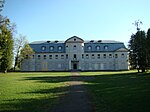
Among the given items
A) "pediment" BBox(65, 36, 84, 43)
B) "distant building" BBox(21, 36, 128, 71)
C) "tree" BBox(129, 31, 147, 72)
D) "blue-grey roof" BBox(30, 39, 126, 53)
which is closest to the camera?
"tree" BBox(129, 31, 147, 72)

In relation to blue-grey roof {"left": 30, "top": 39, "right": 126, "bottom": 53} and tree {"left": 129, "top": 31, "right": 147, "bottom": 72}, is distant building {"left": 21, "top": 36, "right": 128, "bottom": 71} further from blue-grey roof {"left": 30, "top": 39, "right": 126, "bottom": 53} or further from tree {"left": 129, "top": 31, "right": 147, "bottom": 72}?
tree {"left": 129, "top": 31, "right": 147, "bottom": 72}

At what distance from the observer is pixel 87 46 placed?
3386 inches

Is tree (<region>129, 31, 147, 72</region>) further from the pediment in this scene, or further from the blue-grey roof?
the blue-grey roof

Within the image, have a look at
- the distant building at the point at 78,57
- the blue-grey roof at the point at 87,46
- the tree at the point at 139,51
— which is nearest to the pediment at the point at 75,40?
the distant building at the point at 78,57

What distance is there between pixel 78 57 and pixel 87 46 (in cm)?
520

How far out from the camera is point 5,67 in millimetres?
66812

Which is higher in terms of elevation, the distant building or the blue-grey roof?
the blue-grey roof

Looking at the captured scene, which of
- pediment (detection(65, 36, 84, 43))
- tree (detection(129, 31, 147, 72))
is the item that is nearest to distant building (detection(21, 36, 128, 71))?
pediment (detection(65, 36, 84, 43))

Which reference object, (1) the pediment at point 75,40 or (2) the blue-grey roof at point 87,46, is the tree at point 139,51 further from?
(2) the blue-grey roof at point 87,46

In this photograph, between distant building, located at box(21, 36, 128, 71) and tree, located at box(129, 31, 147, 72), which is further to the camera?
distant building, located at box(21, 36, 128, 71)

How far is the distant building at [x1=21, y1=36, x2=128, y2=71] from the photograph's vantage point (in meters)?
83.7

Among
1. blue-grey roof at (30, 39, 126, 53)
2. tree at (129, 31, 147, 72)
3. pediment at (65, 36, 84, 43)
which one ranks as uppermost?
pediment at (65, 36, 84, 43)

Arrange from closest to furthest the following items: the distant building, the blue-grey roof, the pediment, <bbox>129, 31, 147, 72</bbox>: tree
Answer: <bbox>129, 31, 147, 72</bbox>: tree
the pediment
the distant building
the blue-grey roof

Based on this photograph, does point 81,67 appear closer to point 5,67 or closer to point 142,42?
point 5,67
